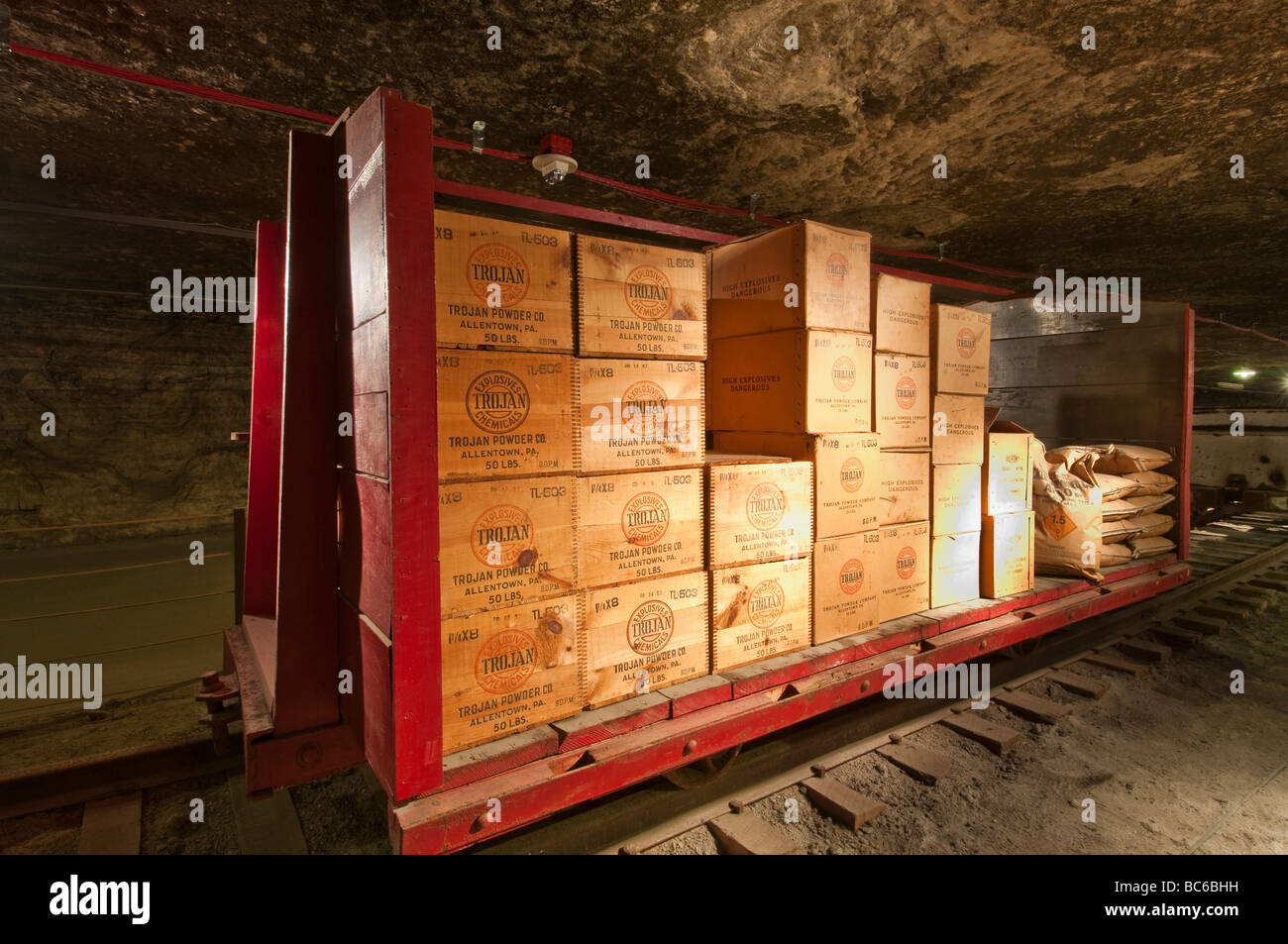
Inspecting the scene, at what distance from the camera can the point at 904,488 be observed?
378cm

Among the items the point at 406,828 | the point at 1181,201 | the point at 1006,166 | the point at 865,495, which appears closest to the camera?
the point at 406,828

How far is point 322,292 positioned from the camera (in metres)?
2.24

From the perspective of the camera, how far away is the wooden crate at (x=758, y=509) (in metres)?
2.89

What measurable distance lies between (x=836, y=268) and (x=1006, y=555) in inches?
95.3

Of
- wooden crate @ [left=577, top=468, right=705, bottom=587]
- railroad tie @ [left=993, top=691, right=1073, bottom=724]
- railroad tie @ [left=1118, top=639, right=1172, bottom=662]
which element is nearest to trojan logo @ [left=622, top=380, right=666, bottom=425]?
wooden crate @ [left=577, top=468, right=705, bottom=587]

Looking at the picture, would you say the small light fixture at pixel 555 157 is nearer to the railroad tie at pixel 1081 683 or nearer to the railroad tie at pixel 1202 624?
the railroad tie at pixel 1081 683

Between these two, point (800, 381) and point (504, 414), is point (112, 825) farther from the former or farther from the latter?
point (800, 381)

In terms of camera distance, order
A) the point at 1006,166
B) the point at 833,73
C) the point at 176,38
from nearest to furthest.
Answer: the point at 176,38 < the point at 833,73 < the point at 1006,166

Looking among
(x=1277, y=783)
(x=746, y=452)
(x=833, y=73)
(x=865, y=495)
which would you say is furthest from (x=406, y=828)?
(x=1277, y=783)

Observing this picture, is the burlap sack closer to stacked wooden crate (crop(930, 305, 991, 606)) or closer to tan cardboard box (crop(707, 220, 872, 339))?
stacked wooden crate (crop(930, 305, 991, 606))

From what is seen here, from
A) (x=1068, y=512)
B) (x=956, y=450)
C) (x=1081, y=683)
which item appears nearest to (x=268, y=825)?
(x=956, y=450)

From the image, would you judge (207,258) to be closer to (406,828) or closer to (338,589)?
(338,589)

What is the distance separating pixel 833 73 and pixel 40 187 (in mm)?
5240

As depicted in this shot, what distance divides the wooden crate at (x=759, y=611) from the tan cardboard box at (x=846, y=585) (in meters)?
0.08
